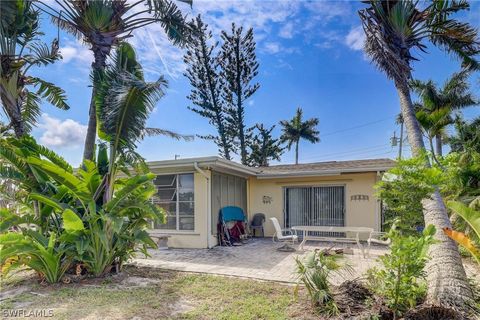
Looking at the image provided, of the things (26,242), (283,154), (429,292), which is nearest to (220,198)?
(26,242)

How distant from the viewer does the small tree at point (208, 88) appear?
2467 centimetres

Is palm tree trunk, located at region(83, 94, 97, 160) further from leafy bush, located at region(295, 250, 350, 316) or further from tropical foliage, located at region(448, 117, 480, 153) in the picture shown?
tropical foliage, located at region(448, 117, 480, 153)

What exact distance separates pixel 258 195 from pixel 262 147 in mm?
13870

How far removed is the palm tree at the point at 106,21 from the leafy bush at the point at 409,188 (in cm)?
649

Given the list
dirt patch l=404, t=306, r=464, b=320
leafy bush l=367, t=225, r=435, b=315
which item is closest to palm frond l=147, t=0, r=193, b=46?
leafy bush l=367, t=225, r=435, b=315

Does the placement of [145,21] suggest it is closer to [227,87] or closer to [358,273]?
[358,273]

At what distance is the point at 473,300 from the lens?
4188mm

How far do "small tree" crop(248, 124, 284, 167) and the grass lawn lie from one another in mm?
20605

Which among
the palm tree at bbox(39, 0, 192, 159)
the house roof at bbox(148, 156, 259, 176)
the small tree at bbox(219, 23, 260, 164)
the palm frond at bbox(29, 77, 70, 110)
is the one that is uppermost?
the small tree at bbox(219, 23, 260, 164)

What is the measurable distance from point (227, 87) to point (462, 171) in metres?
19.1

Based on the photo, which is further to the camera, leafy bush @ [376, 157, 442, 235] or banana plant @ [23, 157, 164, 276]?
banana plant @ [23, 157, 164, 276]

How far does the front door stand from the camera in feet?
41.5

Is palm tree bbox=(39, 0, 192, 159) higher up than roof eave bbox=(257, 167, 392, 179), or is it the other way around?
palm tree bbox=(39, 0, 192, 159)

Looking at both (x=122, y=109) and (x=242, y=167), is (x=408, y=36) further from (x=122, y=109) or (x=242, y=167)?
(x=122, y=109)
